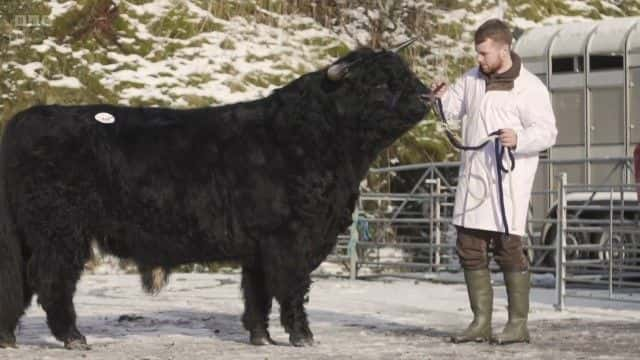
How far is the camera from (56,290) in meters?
8.31

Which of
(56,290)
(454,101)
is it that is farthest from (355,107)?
(56,290)

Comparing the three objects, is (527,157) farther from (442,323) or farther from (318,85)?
(442,323)

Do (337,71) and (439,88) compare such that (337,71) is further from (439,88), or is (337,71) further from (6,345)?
(6,345)

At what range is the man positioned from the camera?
852 cm

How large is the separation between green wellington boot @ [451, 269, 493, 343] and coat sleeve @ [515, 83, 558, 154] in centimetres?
89

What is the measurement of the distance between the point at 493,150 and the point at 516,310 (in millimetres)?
1068

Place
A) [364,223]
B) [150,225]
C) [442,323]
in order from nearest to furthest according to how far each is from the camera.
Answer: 1. [150,225]
2. [442,323]
3. [364,223]

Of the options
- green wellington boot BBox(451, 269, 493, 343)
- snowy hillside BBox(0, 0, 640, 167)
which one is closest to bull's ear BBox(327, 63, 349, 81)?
green wellington boot BBox(451, 269, 493, 343)

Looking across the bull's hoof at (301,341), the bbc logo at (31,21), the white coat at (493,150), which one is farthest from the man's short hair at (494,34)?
the bbc logo at (31,21)

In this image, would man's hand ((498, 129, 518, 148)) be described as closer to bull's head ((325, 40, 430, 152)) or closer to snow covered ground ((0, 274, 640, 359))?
bull's head ((325, 40, 430, 152))

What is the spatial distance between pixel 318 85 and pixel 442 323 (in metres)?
2.71

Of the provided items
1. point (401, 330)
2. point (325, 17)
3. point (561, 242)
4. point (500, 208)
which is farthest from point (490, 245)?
A: point (325, 17)

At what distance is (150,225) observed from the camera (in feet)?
27.6

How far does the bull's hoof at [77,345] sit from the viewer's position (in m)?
8.17
